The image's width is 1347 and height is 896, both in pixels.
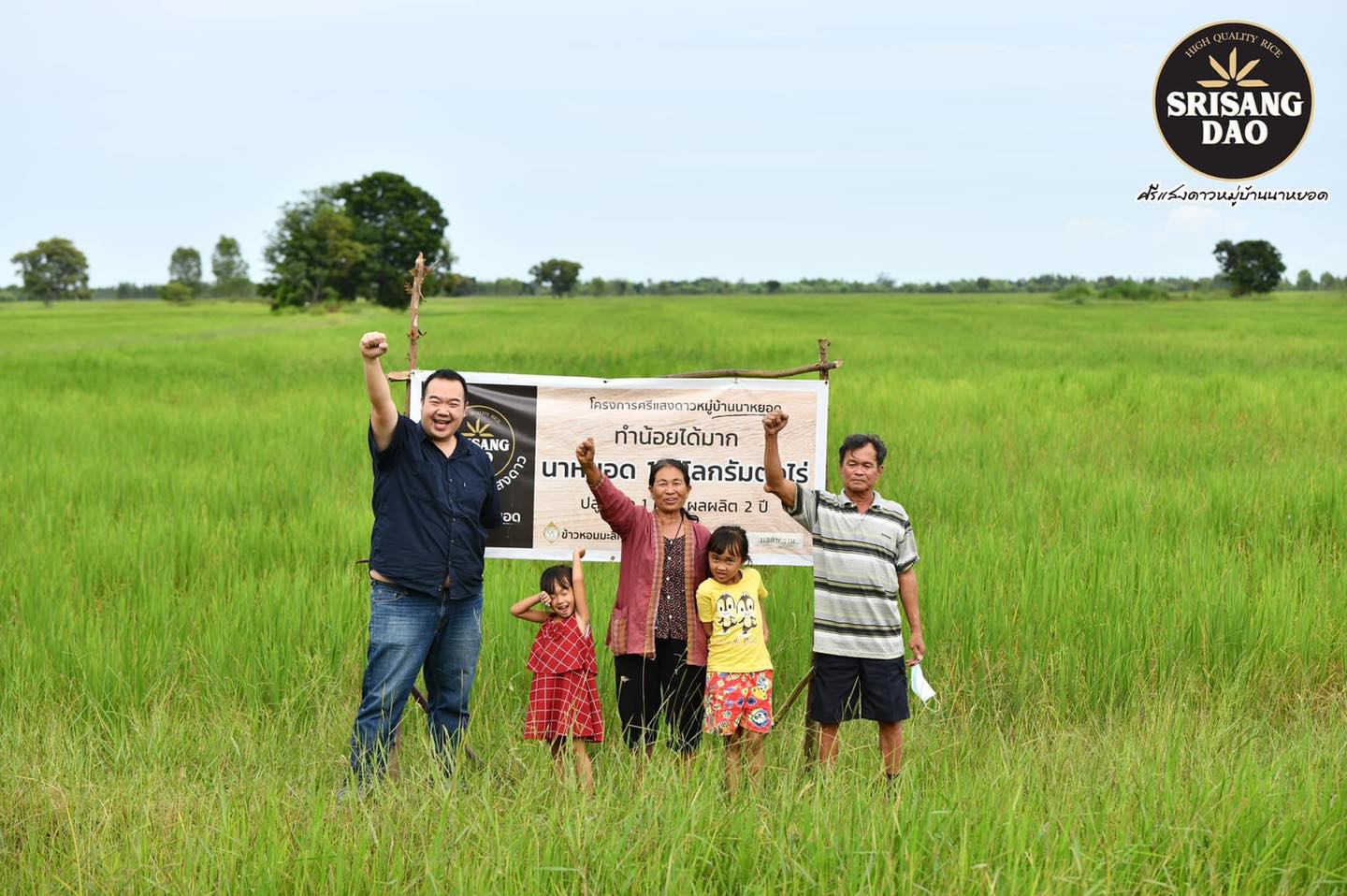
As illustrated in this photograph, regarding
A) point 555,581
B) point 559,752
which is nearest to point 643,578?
point 555,581

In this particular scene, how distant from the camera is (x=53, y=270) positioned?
124312 mm

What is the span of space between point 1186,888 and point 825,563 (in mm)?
1621

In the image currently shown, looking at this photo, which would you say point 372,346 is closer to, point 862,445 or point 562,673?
point 562,673

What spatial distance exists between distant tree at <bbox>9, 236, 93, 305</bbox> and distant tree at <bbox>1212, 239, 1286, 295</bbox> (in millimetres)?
117466

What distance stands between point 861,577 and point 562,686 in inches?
47.4

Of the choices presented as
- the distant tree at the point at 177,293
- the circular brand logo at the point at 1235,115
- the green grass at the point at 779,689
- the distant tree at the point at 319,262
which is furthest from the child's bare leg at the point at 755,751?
the distant tree at the point at 177,293

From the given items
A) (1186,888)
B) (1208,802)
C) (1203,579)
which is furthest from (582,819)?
(1203,579)

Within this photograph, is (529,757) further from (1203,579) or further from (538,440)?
(1203,579)

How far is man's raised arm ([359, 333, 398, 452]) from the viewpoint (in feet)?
12.8

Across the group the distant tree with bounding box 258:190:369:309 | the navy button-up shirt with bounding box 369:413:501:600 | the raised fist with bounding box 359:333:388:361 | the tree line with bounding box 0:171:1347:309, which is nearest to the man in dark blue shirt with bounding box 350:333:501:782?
the navy button-up shirt with bounding box 369:413:501:600

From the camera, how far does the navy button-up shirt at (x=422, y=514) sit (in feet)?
13.7

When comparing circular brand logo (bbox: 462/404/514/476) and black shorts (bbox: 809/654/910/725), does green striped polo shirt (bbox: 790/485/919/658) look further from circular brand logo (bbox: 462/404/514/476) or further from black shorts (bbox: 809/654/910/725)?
circular brand logo (bbox: 462/404/514/476)

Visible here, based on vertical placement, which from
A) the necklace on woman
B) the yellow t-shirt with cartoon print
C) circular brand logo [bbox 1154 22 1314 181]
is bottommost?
the yellow t-shirt with cartoon print

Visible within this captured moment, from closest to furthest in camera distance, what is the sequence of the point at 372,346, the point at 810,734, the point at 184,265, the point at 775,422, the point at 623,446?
the point at 372,346
the point at 775,422
the point at 810,734
the point at 623,446
the point at 184,265
